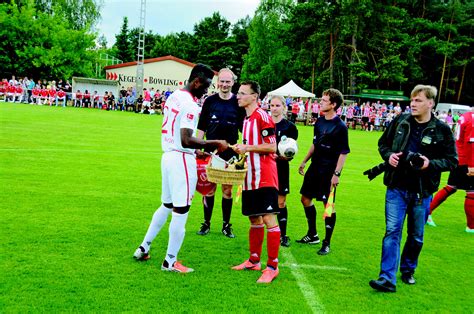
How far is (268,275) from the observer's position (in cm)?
532

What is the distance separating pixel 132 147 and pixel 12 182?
691cm

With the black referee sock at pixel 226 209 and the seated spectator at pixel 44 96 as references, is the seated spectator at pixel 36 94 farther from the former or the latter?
the black referee sock at pixel 226 209

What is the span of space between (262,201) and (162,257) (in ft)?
5.14

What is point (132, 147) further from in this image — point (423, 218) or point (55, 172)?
point (423, 218)

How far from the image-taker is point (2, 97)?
126ft

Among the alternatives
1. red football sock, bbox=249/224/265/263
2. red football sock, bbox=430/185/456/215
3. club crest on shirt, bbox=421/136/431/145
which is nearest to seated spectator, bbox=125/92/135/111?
red football sock, bbox=430/185/456/215

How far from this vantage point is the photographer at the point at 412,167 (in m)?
5.20

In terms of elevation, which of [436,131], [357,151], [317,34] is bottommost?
[357,151]

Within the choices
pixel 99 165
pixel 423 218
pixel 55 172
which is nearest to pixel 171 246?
pixel 423 218

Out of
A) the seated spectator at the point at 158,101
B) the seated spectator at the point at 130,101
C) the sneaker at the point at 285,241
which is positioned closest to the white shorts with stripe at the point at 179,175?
the sneaker at the point at 285,241

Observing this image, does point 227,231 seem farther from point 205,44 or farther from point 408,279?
point 205,44

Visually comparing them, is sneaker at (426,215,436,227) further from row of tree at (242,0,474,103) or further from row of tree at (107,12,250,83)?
row of tree at (107,12,250,83)

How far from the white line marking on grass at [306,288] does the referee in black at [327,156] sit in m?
0.62

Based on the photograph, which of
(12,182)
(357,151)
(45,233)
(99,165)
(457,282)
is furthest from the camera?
(357,151)
